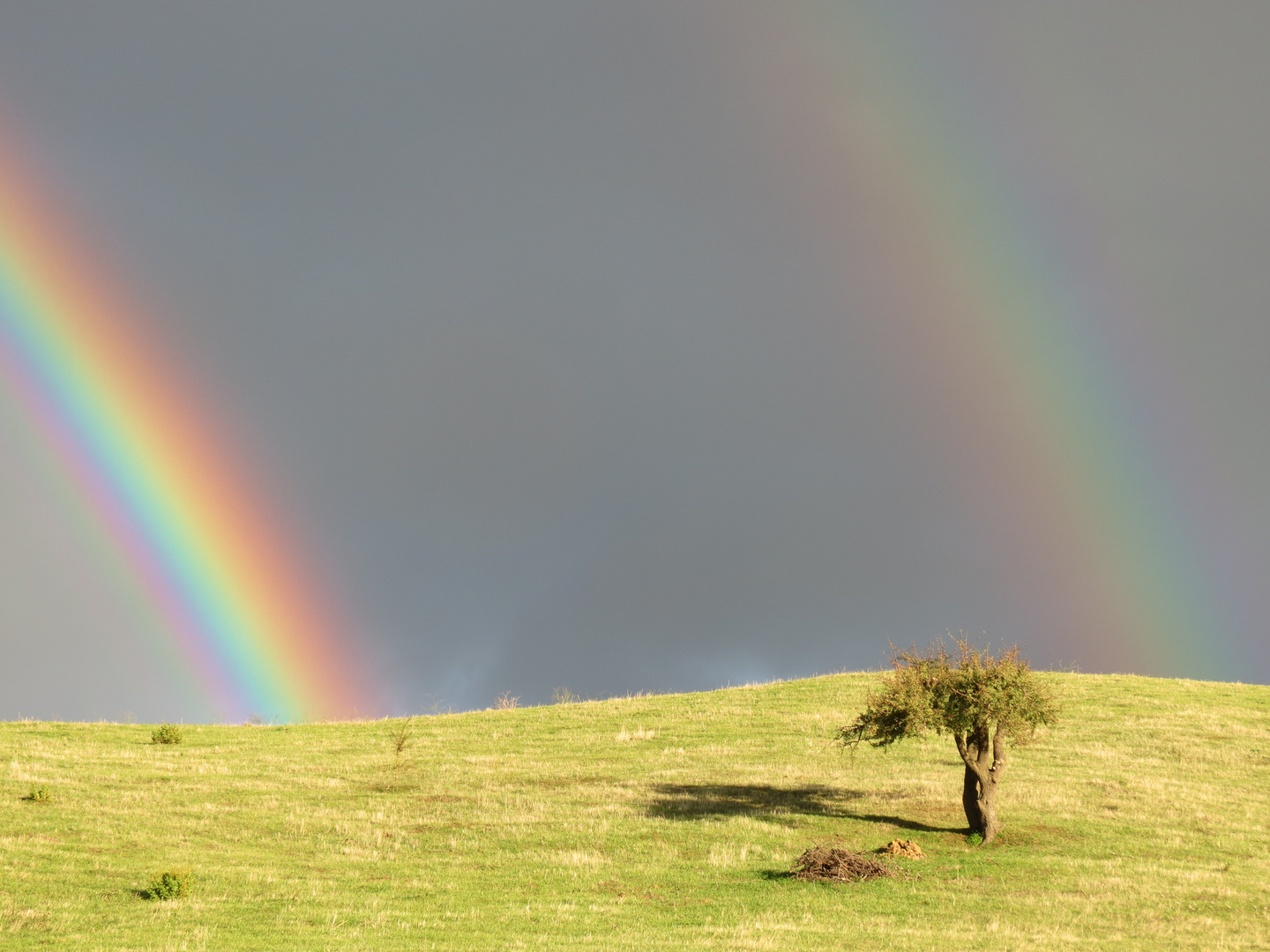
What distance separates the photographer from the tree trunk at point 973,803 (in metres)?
32.0

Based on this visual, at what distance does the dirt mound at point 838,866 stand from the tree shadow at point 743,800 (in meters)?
6.26

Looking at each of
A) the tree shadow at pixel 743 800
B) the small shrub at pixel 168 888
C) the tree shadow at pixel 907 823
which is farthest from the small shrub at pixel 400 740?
the tree shadow at pixel 907 823

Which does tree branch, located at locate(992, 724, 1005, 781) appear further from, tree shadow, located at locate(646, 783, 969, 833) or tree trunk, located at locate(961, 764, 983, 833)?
tree shadow, located at locate(646, 783, 969, 833)

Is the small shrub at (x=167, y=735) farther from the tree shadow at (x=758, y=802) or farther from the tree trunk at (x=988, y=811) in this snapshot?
the tree trunk at (x=988, y=811)

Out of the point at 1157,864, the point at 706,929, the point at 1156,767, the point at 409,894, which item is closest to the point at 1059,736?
the point at 1156,767

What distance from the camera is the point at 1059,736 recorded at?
162 ft

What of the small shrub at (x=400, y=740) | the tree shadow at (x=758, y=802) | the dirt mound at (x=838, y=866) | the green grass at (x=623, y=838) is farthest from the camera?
the small shrub at (x=400, y=740)

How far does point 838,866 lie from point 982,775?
301 inches

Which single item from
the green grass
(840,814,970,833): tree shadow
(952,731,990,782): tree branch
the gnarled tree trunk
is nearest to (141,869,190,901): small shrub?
the green grass

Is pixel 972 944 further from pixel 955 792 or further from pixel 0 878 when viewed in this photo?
pixel 0 878

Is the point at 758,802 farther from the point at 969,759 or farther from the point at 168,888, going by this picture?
the point at 168,888

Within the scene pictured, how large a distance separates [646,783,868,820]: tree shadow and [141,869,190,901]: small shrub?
16802mm

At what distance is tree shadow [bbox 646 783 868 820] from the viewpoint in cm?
3553

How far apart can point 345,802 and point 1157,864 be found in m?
29.8
